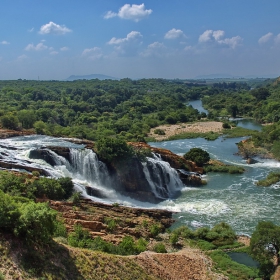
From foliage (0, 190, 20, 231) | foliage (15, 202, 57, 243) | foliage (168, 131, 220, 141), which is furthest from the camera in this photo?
foliage (168, 131, 220, 141)

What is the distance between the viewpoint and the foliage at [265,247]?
19812mm

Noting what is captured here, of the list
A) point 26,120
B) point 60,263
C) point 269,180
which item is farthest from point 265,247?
point 26,120

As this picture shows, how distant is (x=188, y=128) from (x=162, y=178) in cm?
4306

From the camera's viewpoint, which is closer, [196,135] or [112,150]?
[112,150]

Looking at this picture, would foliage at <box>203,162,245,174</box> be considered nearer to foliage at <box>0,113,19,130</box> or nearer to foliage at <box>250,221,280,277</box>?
foliage at <box>250,221,280,277</box>

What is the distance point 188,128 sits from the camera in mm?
78000

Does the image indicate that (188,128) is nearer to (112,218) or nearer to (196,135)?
(196,135)

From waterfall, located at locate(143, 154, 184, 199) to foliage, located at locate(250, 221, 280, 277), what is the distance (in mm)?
14908

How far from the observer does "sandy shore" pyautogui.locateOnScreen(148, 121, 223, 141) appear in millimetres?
71981

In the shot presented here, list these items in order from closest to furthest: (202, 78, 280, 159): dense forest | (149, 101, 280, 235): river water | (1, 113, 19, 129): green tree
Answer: (149, 101, 280, 235): river water
(1, 113, 19, 129): green tree
(202, 78, 280, 159): dense forest

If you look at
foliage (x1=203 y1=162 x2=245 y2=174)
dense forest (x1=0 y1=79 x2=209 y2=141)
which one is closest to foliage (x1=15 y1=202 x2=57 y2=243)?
foliage (x1=203 y1=162 x2=245 y2=174)

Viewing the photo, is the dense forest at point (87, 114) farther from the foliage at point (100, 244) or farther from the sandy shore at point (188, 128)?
the foliage at point (100, 244)

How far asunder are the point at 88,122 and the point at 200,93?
104 m

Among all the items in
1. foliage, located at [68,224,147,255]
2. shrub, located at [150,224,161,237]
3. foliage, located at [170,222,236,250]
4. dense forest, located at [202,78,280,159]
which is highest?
dense forest, located at [202,78,280,159]
